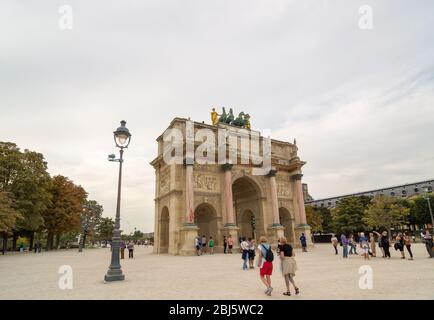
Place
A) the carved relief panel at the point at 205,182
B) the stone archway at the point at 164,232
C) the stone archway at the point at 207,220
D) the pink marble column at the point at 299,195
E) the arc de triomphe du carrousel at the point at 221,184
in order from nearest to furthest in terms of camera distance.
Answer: the arc de triomphe du carrousel at the point at 221,184
the carved relief panel at the point at 205,182
the stone archway at the point at 207,220
the stone archway at the point at 164,232
the pink marble column at the point at 299,195

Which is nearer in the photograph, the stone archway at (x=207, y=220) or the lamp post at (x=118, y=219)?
the lamp post at (x=118, y=219)

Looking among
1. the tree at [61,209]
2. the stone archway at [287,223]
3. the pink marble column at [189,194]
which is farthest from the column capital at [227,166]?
the tree at [61,209]

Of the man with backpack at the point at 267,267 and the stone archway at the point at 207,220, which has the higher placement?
the stone archway at the point at 207,220

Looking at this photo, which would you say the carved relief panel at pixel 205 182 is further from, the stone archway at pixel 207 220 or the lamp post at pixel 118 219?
the lamp post at pixel 118 219

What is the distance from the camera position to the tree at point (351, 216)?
56662 millimetres

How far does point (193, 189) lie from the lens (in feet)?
91.0

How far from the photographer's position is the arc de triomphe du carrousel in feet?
88.7

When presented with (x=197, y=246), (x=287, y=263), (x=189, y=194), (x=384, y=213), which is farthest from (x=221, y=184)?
(x=384, y=213)

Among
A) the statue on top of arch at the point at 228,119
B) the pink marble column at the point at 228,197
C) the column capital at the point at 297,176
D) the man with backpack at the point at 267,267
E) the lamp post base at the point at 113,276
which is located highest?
the statue on top of arch at the point at 228,119

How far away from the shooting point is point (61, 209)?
41.5 metres

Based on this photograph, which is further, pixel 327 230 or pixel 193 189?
pixel 327 230
